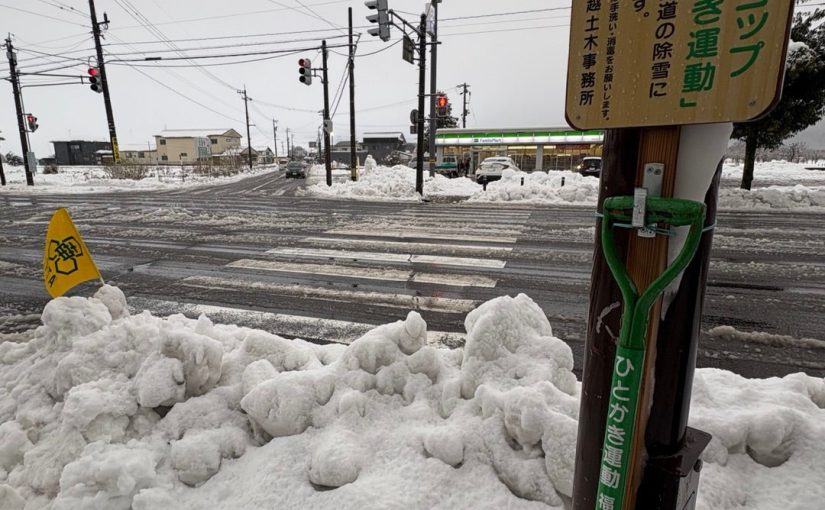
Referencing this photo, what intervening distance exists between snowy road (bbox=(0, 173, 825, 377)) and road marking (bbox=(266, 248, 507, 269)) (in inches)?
1.4

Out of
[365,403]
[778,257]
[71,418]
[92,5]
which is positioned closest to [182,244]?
[71,418]

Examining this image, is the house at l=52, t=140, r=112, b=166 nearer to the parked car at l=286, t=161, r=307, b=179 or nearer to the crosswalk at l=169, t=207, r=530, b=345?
the parked car at l=286, t=161, r=307, b=179

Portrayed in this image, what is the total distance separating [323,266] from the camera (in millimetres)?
7617

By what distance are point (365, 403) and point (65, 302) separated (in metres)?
2.50

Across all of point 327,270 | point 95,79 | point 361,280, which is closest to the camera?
point 361,280

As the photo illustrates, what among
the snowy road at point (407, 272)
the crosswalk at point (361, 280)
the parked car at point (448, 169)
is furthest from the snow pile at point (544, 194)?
the parked car at point (448, 169)

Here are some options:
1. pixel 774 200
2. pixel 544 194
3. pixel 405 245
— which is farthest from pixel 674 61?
pixel 544 194

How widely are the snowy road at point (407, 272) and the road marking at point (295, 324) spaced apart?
1.0 inches

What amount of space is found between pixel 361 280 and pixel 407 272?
0.83 meters

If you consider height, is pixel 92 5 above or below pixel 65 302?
above

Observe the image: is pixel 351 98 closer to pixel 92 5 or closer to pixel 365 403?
pixel 92 5

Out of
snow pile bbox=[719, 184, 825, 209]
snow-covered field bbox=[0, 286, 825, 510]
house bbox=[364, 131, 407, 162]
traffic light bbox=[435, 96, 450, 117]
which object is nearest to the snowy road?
snow pile bbox=[719, 184, 825, 209]

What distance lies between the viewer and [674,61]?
1.24 metres

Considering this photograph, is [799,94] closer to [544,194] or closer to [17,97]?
[544,194]
